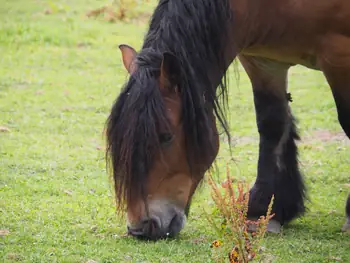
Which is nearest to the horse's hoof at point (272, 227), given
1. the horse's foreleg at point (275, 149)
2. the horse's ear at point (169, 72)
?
the horse's foreleg at point (275, 149)

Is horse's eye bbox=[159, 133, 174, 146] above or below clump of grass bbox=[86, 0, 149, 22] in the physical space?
above

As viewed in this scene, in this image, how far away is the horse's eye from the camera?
4.23 m

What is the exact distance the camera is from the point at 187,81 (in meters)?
4.23

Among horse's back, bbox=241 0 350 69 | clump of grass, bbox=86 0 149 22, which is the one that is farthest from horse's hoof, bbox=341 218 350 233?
clump of grass, bbox=86 0 149 22

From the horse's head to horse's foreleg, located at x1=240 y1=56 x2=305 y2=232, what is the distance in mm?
1063

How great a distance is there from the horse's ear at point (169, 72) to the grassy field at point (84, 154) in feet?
3.35

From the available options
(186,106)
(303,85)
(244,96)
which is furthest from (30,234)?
(303,85)

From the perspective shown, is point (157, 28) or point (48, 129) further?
point (48, 129)

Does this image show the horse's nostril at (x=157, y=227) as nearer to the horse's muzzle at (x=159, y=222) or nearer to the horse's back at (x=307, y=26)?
the horse's muzzle at (x=159, y=222)

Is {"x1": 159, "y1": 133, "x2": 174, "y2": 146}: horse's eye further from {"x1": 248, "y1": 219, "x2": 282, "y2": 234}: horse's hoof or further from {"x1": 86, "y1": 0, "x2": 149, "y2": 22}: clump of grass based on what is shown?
{"x1": 86, "y1": 0, "x2": 149, "y2": 22}: clump of grass

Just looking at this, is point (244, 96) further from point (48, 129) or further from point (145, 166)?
point (145, 166)

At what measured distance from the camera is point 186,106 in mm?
4246

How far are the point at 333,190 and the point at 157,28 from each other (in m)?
2.75

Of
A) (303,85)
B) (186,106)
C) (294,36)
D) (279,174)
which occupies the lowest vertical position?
(303,85)
